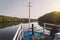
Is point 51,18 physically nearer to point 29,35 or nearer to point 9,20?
point 29,35

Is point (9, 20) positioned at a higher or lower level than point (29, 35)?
higher

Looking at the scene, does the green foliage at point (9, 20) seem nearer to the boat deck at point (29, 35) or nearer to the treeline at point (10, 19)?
the treeline at point (10, 19)

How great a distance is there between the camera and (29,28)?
370 cm

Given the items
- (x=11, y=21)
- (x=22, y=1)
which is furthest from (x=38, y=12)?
(x=11, y=21)

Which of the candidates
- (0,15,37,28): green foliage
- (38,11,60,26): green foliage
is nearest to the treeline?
(0,15,37,28): green foliage

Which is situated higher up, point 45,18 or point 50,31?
point 45,18

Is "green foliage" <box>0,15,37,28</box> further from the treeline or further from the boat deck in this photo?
the boat deck

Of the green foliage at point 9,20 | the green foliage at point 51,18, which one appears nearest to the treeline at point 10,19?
the green foliage at point 9,20

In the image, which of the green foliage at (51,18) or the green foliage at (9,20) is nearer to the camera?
the green foliage at (9,20)

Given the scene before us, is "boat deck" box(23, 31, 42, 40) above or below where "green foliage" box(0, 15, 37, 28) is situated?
below

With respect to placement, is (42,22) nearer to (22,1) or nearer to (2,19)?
(22,1)

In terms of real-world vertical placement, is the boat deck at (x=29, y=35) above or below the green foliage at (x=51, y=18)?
below

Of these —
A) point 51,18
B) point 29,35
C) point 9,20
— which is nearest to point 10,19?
point 9,20

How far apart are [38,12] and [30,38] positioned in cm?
69
